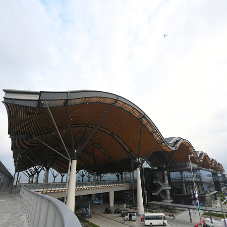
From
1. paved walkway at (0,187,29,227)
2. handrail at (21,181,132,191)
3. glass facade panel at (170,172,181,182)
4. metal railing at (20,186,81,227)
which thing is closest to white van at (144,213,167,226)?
handrail at (21,181,132,191)

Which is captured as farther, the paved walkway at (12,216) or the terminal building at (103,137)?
the terminal building at (103,137)

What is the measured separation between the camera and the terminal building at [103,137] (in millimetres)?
20938

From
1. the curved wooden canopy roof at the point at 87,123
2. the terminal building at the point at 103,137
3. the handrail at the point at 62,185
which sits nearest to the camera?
the curved wooden canopy roof at the point at 87,123

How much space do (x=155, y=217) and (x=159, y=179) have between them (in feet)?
99.6

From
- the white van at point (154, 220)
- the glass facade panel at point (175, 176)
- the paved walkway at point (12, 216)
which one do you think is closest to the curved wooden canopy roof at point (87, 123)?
the glass facade panel at point (175, 176)

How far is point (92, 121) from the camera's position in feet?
116

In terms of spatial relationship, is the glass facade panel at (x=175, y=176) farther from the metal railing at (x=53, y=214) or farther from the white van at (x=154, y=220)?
the metal railing at (x=53, y=214)

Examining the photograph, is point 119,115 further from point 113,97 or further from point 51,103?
point 51,103

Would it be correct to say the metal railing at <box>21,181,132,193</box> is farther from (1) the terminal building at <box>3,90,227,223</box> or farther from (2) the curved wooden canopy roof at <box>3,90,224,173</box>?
(2) the curved wooden canopy roof at <box>3,90,224,173</box>

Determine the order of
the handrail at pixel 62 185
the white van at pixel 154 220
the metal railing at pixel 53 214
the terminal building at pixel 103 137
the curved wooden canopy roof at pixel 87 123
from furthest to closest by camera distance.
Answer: the white van at pixel 154 220
the handrail at pixel 62 185
the terminal building at pixel 103 137
the curved wooden canopy roof at pixel 87 123
the metal railing at pixel 53 214

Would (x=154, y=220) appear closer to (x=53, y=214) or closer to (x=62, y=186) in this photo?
(x=62, y=186)

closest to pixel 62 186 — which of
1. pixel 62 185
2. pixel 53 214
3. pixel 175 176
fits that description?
pixel 62 185

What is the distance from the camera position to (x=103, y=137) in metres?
46.2

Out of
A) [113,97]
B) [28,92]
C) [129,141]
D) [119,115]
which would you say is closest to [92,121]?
[119,115]
